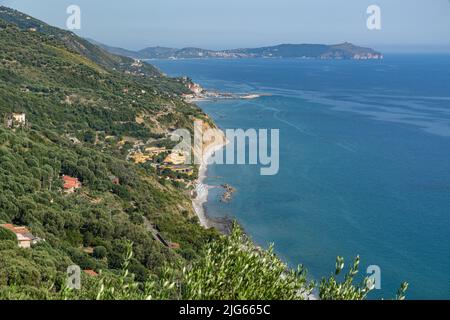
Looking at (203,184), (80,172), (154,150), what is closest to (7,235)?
(80,172)

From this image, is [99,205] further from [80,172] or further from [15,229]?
[15,229]

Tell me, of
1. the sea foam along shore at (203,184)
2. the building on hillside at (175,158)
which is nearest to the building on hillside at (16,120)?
the sea foam along shore at (203,184)

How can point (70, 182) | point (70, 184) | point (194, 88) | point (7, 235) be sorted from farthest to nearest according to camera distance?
point (194, 88) → point (70, 182) → point (70, 184) → point (7, 235)

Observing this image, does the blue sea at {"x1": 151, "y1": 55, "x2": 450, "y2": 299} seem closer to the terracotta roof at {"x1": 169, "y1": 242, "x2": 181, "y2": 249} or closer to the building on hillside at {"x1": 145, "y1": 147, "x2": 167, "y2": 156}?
the building on hillside at {"x1": 145, "y1": 147, "x2": 167, "y2": 156}

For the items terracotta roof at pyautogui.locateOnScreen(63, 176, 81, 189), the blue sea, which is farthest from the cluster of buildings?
terracotta roof at pyautogui.locateOnScreen(63, 176, 81, 189)

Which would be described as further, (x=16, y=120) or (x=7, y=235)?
(x=16, y=120)
